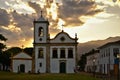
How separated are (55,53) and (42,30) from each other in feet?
20.4

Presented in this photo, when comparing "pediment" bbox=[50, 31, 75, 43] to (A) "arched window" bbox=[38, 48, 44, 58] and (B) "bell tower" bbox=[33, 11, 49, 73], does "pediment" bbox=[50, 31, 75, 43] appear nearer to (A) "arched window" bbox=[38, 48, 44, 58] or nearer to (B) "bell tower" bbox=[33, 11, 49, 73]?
(B) "bell tower" bbox=[33, 11, 49, 73]

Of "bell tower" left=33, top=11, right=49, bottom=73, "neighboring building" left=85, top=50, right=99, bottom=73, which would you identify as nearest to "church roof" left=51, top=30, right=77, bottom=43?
"bell tower" left=33, top=11, right=49, bottom=73

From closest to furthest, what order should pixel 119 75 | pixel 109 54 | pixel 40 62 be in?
pixel 119 75
pixel 109 54
pixel 40 62

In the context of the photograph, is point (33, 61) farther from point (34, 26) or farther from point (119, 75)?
point (119, 75)

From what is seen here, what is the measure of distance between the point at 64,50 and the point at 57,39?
10.1 ft

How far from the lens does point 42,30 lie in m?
81.2

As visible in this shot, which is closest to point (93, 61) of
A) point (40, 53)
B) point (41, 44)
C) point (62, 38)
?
point (62, 38)

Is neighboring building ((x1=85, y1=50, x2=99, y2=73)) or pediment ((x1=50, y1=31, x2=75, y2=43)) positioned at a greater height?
pediment ((x1=50, y1=31, x2=75, y2=43))

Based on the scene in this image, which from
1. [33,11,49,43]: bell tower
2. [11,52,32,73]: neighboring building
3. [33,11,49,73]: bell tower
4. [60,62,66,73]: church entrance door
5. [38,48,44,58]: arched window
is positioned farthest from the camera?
[33,11,49,43]: bell tower

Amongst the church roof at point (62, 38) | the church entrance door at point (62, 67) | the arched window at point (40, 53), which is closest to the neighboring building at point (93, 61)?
the church entrance door at point (62, 67)

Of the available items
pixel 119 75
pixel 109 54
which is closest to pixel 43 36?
pixel 109 54

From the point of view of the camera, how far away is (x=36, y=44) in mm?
79875

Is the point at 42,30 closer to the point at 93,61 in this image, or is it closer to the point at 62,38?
the point at 62,38

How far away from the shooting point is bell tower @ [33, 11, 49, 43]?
80.2 metres
